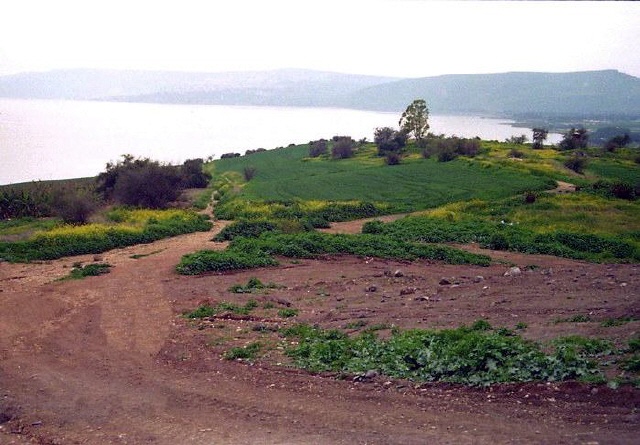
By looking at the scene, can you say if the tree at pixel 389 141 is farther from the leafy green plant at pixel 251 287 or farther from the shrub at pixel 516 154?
the leafy green plant at pixel 251 287

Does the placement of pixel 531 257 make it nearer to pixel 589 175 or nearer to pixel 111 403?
pixel 111 403

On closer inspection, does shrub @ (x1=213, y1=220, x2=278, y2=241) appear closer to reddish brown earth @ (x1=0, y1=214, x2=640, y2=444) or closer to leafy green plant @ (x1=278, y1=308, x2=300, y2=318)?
reddish brown earth @ (x1=0, y1=214, x2=640, y2=444)

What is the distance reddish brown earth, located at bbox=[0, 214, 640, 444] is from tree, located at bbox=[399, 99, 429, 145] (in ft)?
144

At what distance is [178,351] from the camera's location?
10.5 meters

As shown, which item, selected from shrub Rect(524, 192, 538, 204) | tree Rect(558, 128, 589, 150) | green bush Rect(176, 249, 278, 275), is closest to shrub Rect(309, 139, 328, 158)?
tree Rect(558, 128, 589, 150)

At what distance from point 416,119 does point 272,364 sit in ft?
172

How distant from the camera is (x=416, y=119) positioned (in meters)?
59.3

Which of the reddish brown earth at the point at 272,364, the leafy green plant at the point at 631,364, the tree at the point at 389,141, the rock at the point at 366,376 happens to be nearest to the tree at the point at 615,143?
the tree at the point at 389,141

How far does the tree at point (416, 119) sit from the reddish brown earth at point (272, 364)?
4383 cm

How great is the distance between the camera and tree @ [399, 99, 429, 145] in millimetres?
59281

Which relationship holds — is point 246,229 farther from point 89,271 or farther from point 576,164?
point 576,164

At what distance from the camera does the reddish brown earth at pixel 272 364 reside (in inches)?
268

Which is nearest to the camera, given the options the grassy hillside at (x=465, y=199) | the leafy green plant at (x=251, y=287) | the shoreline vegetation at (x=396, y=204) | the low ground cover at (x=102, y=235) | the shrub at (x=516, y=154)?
the leafy green plant at (x=251, y=287)

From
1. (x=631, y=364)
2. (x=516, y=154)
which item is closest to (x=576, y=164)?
(x=516, y=154)
